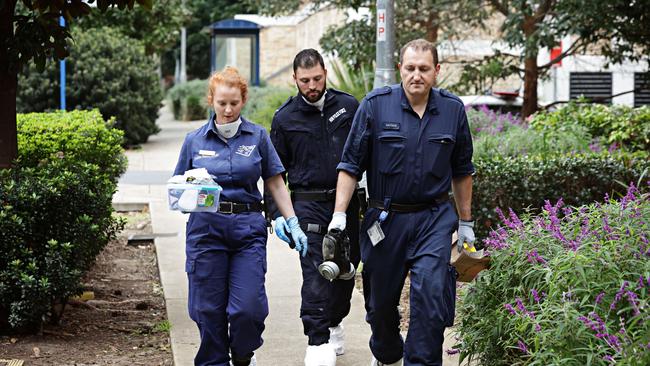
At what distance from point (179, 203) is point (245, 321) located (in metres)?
0.73

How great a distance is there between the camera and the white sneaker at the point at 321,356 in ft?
19.7

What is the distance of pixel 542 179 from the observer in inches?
346

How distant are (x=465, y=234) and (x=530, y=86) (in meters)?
10.7

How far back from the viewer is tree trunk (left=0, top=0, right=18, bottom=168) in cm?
716

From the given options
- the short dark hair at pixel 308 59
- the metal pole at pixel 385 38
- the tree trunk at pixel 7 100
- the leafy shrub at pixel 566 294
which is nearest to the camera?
the leafy shrub at pixel 566 294

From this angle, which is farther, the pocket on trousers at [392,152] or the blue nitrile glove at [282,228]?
the blue nitrile glove at [282,228]

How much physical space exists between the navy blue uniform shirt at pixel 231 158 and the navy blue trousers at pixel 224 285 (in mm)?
151

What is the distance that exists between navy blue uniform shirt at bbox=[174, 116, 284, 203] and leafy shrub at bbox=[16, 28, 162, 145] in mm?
15743

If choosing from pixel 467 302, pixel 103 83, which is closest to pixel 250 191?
pixel 467 302

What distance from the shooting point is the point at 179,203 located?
5.40 meters

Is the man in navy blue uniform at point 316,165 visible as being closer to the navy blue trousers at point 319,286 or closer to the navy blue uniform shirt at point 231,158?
the navy blue trousers at point 319,286

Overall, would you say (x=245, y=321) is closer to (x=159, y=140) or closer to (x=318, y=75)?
(x=318, y=75)

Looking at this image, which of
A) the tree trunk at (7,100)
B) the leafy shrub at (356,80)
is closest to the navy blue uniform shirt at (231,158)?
the tree trunk at (7,100)

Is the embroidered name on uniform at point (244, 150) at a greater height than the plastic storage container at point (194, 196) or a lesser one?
greater
